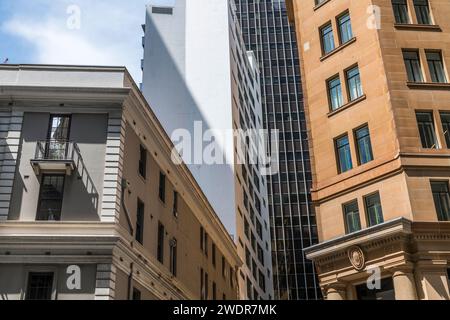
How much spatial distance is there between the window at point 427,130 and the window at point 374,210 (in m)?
3.36

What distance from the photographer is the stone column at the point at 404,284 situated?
21.6 m

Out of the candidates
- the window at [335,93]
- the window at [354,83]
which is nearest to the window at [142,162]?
the window at [335,93]

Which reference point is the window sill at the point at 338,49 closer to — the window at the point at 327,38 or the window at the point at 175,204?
the window at the point at 327,38

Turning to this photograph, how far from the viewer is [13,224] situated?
882 inches

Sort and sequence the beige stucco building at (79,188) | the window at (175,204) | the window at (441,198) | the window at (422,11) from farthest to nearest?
the window at (175,204)
the window at (422,11)
the window at (441,198)
the beige stucco building at (79,188)

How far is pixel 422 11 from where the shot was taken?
2809 centimetres

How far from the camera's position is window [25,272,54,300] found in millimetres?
21531

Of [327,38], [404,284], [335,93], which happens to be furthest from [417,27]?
[404,284]

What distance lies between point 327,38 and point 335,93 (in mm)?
3730

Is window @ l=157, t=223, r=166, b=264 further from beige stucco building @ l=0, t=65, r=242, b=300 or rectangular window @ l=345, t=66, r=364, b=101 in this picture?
rectangular window @ l=345, t=66, r=364, b=101

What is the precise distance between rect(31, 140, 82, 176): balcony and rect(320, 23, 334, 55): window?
15.0m
